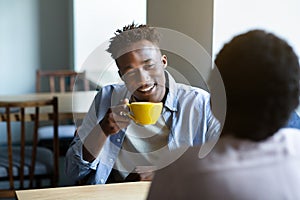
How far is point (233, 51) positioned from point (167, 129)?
0.92 m

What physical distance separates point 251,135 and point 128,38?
0.90 meters

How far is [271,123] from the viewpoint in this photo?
2.42 ft

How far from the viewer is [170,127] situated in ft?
5.36

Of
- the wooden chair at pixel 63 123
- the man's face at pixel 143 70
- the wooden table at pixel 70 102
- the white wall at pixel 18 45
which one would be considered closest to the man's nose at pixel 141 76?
the man's face at pixel 143 70

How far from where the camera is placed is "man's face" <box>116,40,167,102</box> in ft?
5.00

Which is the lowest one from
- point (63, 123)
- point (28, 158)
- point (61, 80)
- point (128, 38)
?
point (63, 123)

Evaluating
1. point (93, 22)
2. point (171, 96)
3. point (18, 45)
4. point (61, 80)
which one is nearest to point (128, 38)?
point (171, 96)

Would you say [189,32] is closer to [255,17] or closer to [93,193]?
[255,17]

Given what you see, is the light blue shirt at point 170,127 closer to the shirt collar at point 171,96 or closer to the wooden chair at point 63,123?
the shirt collar at point 171,96

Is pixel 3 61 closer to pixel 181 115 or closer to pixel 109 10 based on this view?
pixel 109 10

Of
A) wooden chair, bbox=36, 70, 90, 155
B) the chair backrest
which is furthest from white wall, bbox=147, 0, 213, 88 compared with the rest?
the chair backrest

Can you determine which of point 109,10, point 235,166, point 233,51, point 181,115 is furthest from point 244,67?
point 109,10

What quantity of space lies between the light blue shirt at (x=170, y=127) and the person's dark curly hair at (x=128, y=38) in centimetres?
14

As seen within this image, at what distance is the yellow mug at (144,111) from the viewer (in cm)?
137
